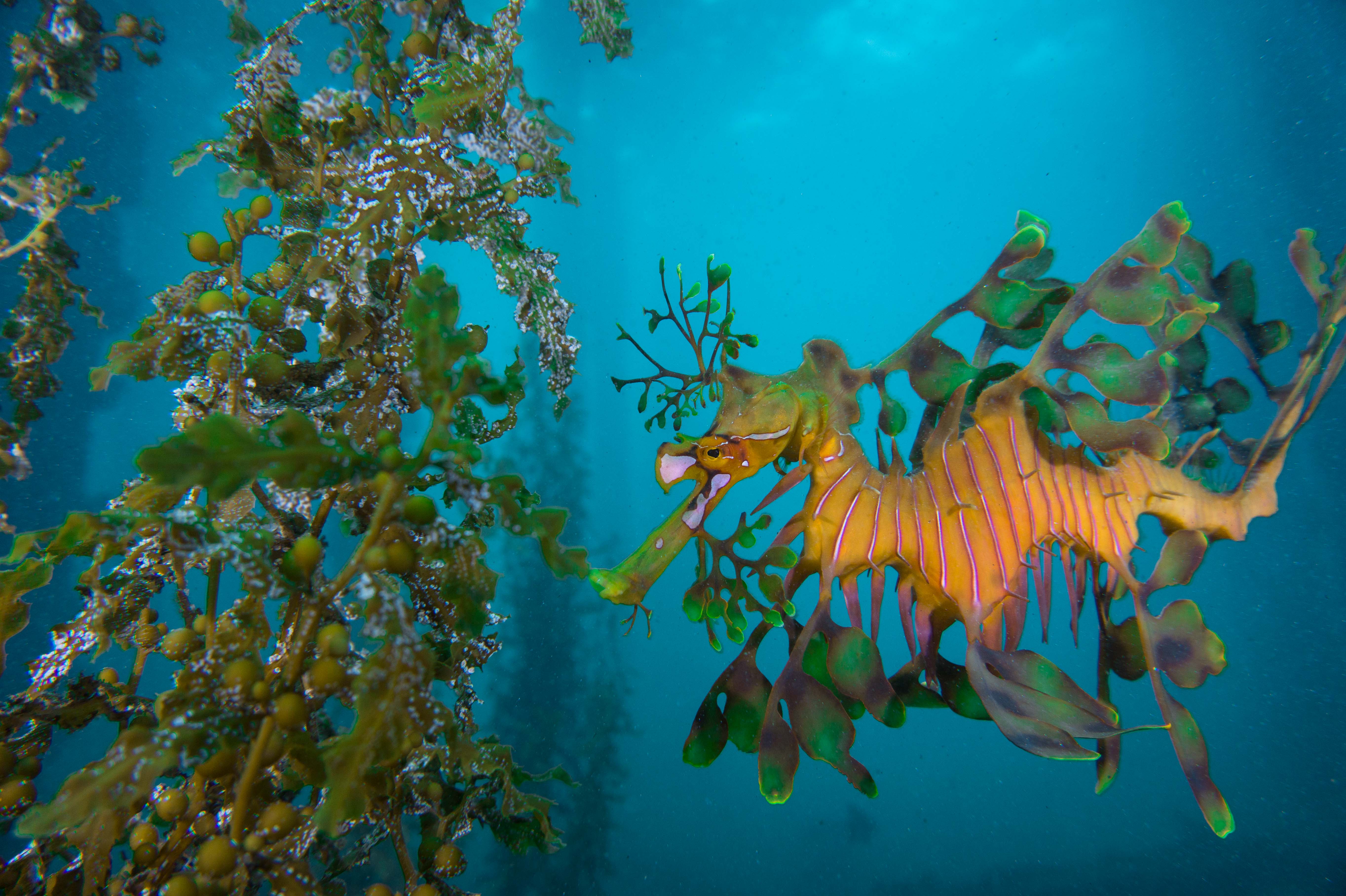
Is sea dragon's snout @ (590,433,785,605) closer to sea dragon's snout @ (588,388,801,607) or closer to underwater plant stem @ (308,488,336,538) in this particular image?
sea dragon's snout @ (588,388,801,607)

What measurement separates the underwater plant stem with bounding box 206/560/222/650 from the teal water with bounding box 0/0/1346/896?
6.88 m

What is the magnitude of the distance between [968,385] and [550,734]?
7.76 metres

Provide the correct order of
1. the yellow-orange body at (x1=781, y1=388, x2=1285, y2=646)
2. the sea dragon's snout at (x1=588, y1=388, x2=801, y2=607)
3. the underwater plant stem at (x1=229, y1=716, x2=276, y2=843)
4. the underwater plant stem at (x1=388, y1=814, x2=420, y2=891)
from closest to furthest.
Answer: the underwater plant stem at (x1=229, y1=716, x2=276, y2=843), the underwater plant stem at (x1=388, y1=814, x2=420, y2=891), the sea dragon's snout at (x1=588, y1=388, x2=801, y2=607), the yellow-orange body at (x1=781, y1=388, x2=1285, y2=646)

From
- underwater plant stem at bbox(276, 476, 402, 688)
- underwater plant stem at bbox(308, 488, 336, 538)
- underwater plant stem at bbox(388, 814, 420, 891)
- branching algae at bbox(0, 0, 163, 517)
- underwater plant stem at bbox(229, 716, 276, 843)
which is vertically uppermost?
branching algae at bbox(0, 0, 163, 517)

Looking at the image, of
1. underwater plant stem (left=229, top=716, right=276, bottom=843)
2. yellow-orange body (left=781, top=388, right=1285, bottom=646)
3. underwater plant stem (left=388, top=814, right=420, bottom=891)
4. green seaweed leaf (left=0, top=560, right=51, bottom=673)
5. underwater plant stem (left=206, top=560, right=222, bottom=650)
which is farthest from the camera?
yellow-orange body (left=781, top=388, right=1285, bottom=646)

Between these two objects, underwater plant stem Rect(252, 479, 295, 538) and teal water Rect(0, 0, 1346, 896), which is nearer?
underwater plant stem Rect(252, 479, 295, 538)

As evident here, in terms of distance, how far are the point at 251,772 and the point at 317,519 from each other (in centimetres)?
46

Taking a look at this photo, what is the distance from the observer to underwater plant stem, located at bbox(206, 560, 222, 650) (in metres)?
0.82

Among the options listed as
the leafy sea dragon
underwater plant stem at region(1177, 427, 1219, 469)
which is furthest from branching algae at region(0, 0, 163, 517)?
underwater plant stem at region(1177, 427, 1219, 469)

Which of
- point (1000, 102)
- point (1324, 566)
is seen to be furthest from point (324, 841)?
point (1000, 102)

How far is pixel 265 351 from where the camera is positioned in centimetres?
112

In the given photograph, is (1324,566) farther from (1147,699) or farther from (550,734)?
(550,734)

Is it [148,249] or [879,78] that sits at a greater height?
[879,78]

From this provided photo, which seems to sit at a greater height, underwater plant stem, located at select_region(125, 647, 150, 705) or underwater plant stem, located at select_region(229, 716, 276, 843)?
underwater plant stem, located at select_region(125, 647, 150, 705)
